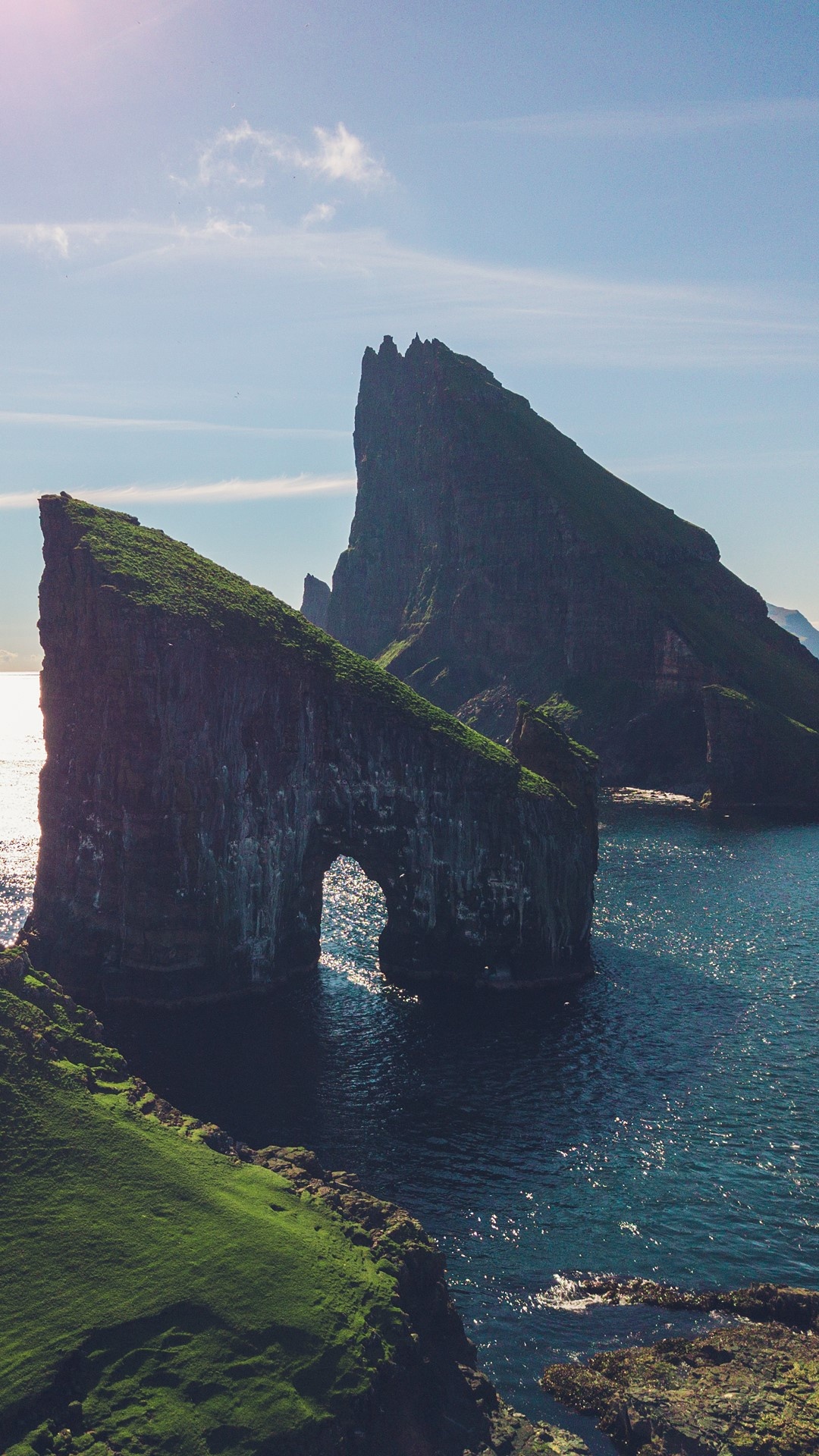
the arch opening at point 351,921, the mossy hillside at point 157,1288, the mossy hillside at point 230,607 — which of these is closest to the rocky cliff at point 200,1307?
the mossy hillside at point 157,1288

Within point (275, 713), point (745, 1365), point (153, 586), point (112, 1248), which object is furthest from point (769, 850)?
point (112, 1248)

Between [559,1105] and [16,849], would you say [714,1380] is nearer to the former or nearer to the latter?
[559,1105]

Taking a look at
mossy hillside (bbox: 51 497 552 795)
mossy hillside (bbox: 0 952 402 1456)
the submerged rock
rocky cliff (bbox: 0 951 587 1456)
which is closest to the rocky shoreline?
the submerged rock

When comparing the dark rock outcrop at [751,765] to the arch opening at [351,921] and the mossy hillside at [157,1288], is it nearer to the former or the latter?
the arch opening at [351,921]

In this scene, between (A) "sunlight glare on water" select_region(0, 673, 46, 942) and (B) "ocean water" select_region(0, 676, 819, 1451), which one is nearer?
(B) "ocean water" select_region(0, 676, 819, 1451)

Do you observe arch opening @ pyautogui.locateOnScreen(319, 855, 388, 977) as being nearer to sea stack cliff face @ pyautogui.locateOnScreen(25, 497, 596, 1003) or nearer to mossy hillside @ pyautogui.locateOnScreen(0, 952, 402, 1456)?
sea stack cliff face @ pyautogui.locateOnScreen(25, 497, 596, 1003)

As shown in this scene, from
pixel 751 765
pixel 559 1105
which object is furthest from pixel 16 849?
pixel 751 765
